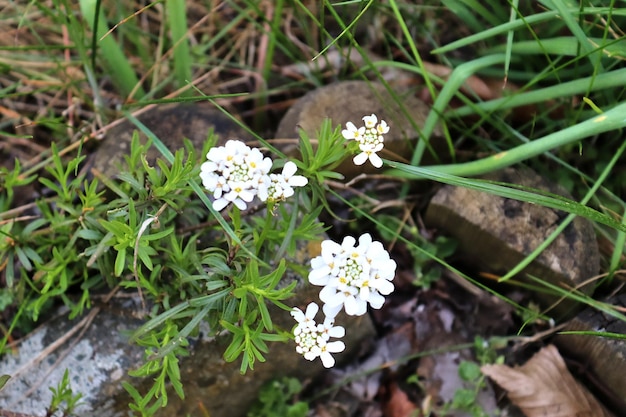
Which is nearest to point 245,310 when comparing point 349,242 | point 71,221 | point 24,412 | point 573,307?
point 349,242

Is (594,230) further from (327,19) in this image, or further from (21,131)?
(21,131)

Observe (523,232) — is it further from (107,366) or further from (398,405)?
(107,366)

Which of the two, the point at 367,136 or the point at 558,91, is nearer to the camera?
the point at 367,136

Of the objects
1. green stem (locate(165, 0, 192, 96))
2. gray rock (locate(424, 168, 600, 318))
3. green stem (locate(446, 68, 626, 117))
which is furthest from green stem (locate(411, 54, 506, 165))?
green stem (locate(165, 0, 192, 96))

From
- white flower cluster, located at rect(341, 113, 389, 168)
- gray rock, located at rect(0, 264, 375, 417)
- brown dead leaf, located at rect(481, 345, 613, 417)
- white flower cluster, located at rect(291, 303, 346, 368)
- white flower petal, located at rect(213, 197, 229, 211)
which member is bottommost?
brown dead leaf, located at rect(481, 345, 613, 417)

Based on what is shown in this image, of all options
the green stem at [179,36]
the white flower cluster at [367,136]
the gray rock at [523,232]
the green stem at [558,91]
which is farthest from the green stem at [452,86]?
the green stem at [179,36]

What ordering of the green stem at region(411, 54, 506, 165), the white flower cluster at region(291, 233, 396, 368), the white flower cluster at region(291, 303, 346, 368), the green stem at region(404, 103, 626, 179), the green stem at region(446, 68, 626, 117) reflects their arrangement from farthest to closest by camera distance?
1. the green stem at region(411, 54, 506, 165)
2. the green stem at region(446, 68, 626, 117)
3. the green stem at region(404, 103, 626, 179)
4. the white flower cluster at region(291, 303, 346, 368)
5. the white flower cluster at region(291, 233, 396, 368)

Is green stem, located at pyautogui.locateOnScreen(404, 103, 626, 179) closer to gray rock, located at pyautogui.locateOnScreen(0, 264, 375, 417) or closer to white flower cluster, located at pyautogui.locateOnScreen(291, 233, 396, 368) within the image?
white flower cluster, located at pyautogui.locateOnScreen(291, 233, 396, 368)

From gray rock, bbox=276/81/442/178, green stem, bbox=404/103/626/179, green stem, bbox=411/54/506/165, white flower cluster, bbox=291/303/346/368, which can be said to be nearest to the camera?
white flower cluster, bbox=291/303/346/368

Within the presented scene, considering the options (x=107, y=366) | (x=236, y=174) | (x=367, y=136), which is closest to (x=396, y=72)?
(x=367, y=136)

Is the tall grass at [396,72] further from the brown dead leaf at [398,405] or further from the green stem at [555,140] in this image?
the brown dead leaf at [398,405]
